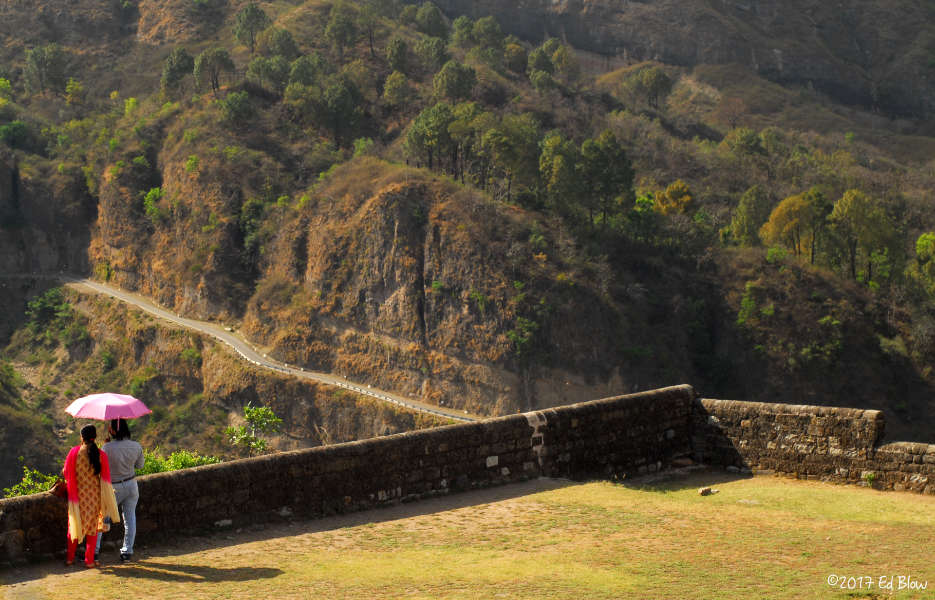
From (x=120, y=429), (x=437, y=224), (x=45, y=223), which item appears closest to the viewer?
(x=120, y=429)

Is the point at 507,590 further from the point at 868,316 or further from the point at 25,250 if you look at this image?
the point at 25,250

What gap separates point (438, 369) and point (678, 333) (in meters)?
15.1

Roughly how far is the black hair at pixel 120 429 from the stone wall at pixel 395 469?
0.47 m

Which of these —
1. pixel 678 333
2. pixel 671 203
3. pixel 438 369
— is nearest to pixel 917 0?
pixel 671 203

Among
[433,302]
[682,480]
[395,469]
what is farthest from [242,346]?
[395,469]

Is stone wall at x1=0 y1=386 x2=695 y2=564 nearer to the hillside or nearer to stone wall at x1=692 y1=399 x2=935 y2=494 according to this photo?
stone wall at x1=692 y1=399 x2=935 y2=494

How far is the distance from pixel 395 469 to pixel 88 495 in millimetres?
3607

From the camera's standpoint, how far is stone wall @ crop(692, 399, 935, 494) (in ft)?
40.7

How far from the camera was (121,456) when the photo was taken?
983cm

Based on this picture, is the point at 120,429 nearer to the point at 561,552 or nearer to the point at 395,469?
the point at 395,469

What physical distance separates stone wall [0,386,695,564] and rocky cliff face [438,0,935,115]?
374 feet

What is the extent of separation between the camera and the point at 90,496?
9.46 metres

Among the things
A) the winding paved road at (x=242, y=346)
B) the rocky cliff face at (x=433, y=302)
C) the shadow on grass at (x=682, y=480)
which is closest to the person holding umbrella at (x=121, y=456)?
the shadow on grass at (x=682, y=480)

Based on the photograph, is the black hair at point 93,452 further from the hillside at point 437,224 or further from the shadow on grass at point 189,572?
the hillside at point 437,224
